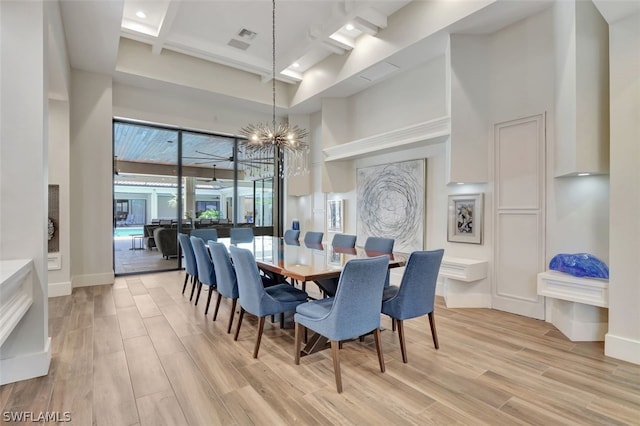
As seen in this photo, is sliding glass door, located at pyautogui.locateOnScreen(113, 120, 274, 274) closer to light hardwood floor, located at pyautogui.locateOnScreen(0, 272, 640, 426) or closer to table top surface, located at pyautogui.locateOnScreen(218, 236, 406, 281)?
light hardwood floor, located at pyautogui.locateOnScreen(0, 272, 640, 426)

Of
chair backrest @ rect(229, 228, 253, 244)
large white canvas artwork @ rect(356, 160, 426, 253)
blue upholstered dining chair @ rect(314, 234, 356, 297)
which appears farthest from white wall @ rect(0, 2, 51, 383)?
large white canvas artwork @ rect(356, 160, 426, 253)

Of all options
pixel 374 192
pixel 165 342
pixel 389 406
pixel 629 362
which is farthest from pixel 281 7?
pixel 629 362

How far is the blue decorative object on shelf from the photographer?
9.78 feet

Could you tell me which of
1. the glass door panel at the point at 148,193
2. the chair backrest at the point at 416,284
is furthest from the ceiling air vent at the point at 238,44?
the chair backrest at the point at 416,284

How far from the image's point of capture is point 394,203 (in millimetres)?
5348

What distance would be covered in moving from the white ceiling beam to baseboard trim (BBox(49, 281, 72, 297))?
4.10m

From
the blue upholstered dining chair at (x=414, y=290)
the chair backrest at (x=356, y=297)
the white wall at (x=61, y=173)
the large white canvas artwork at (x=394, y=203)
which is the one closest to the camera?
the chair backrest at (x=356, y=297)

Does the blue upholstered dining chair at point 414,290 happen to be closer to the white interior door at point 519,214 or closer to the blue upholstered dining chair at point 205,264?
the white interior door at point 519,214

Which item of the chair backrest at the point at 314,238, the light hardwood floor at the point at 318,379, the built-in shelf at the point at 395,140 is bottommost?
the light hardwood floor at the point at 318,379

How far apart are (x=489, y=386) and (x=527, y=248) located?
7.11ft

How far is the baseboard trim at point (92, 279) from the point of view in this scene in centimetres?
507

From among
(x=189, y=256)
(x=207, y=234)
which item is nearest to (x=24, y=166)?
(x=189, y=256)

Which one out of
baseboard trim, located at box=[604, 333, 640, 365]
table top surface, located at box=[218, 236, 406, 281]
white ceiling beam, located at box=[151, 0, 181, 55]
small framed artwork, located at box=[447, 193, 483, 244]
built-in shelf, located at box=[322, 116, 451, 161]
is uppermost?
white ceiling beam, located at box=[151, 0, 181, 55]

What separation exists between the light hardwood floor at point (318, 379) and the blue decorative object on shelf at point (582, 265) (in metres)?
0.69
